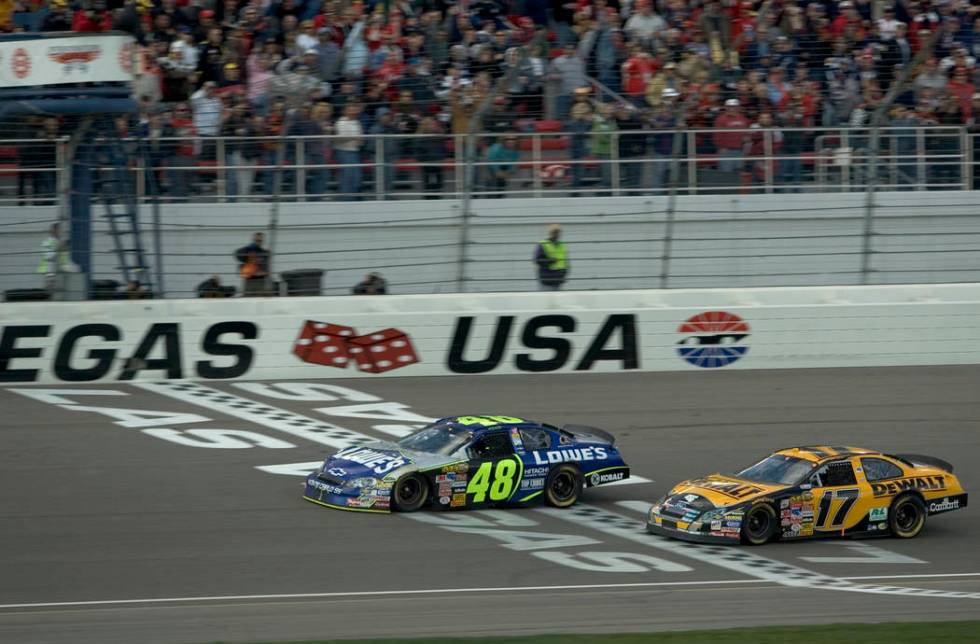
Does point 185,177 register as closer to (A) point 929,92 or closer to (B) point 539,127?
(B) point 539,127

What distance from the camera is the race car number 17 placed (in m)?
12.4

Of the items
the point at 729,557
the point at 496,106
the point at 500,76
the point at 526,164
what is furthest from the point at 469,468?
the point at 500,76

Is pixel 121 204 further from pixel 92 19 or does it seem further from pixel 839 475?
pixel 839 475

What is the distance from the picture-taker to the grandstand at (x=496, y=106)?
17.7 m

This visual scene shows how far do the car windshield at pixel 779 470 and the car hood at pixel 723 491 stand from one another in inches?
4.7

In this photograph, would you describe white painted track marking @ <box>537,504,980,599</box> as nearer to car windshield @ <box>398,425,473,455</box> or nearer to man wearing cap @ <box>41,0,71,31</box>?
car windshield @ <box>398,425,473,455</box>

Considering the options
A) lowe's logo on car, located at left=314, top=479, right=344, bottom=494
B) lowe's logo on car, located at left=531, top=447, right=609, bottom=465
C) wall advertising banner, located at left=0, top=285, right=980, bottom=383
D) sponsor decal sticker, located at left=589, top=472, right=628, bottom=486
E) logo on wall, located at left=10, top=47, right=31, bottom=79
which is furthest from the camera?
wall advertising banner, located at left=0, top=285, right=980, bottom=383

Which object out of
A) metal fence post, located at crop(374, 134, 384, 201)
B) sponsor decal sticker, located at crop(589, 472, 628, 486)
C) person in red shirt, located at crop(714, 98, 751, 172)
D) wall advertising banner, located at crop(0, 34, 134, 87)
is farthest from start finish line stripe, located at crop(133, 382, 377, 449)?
person in red shirt, located at crop(714, 98, 751, 172)

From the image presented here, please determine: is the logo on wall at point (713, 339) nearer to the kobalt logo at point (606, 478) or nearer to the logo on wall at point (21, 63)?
the kobalt logo at point (606, 478)

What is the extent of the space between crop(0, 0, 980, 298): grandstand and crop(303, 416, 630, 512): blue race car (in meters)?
5.32

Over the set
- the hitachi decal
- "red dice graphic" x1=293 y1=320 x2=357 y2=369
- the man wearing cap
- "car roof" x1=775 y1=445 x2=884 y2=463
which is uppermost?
the man wearing cap

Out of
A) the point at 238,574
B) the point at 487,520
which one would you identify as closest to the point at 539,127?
the point at 487,520

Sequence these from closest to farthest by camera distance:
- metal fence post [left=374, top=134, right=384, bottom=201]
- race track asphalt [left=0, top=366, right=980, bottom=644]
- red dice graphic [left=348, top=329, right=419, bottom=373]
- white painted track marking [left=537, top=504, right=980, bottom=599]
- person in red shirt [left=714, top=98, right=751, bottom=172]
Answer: race track asphalt [left=0, top=366, right=980, bottom=644], white painted track marking [left=537, top=504, right=980, bottom=599], red dice graphic [left=348, top=329, right=419, bottom=373], metal fence post [left=374, top=134, right=384, bottom=201], person in red shirt [left=714, top=98, right=751, bottom=172]

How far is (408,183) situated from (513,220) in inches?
62.1
